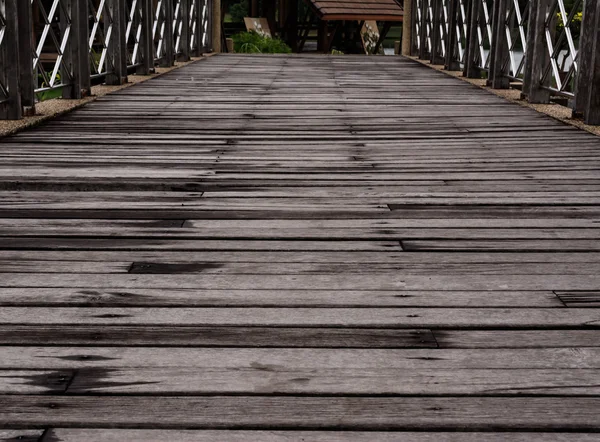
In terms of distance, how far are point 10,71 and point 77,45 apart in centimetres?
140

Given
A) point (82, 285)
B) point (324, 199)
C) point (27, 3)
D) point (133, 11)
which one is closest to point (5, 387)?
point (82, 285)

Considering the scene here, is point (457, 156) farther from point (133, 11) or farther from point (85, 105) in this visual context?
point (133, 11)

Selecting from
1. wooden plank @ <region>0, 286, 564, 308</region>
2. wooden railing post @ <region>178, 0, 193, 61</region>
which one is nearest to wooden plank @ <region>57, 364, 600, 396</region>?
wooden plank @ <region>0, 286, 564, 308</region>

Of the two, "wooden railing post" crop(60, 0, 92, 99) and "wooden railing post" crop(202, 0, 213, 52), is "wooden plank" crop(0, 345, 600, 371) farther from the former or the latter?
"wooden railing post" crop(202, 0, 213, 52)

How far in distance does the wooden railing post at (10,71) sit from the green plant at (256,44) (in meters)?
10.9

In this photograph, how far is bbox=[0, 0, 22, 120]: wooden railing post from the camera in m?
4.55

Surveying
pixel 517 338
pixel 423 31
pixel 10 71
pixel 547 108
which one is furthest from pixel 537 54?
pixel 423 31

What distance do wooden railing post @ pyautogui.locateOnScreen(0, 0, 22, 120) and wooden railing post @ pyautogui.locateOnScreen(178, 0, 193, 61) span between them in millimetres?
5752

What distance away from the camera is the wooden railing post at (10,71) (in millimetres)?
4547

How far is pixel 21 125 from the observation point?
448cm

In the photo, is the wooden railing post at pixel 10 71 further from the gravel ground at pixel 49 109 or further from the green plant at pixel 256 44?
the green plant at pixel 256 44

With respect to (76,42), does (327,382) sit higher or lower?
lower

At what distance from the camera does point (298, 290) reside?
1973mm

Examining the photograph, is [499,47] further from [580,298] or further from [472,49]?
[580,298]
